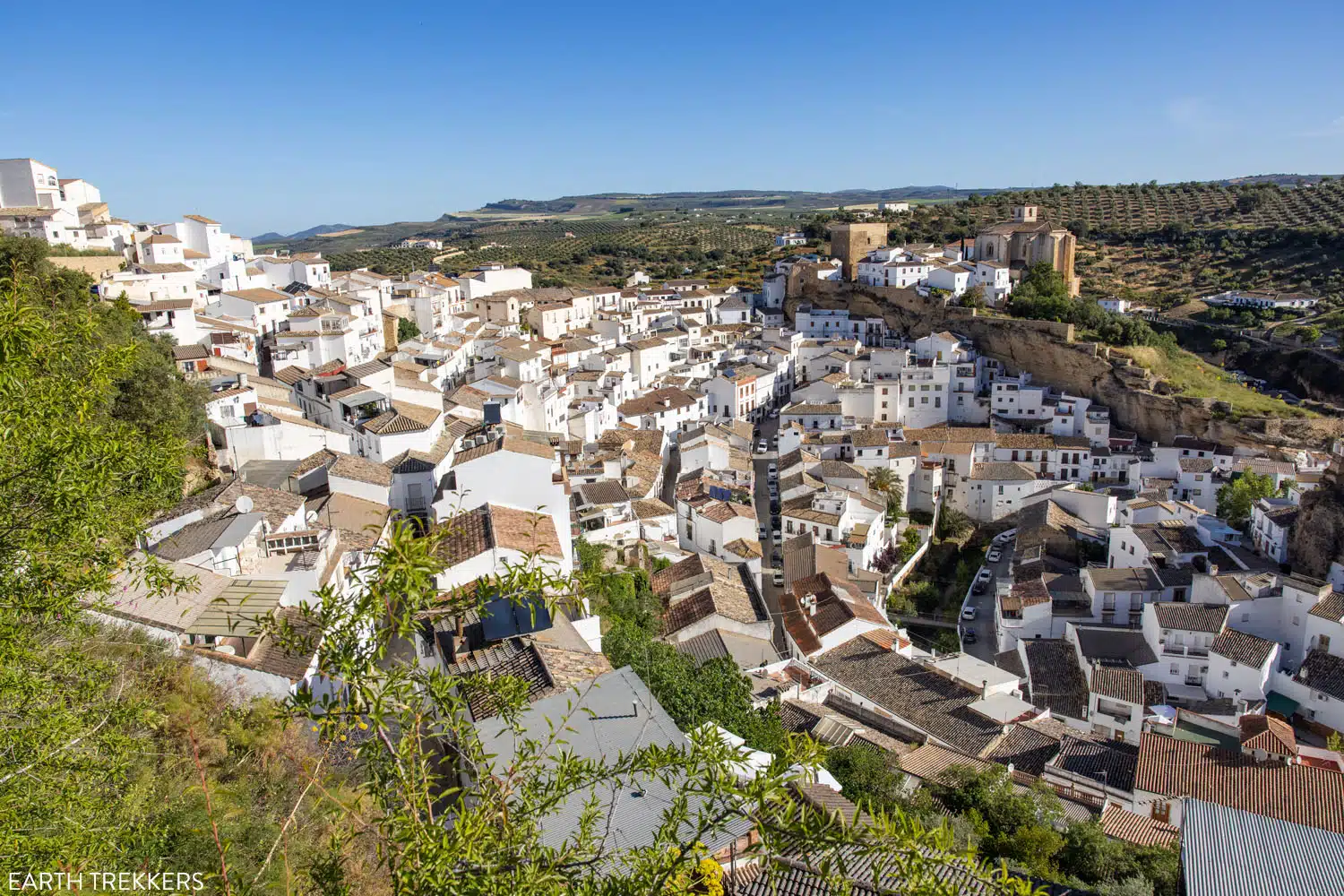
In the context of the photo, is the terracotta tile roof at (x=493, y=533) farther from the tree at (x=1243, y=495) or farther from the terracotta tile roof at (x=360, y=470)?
the tree at (x=1243, y=495)

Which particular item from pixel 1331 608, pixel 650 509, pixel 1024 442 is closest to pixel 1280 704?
pixel 1331 608

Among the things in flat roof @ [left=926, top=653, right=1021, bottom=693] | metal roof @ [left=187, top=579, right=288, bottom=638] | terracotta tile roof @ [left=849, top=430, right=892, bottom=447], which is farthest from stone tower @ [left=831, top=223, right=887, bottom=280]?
metal roof @ [left=187, top=579, right=288, bottom=638]

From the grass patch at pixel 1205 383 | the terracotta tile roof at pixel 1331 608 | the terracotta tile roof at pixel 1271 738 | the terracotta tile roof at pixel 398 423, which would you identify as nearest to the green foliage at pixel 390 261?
the terracotta tile roof at pixel 398 423

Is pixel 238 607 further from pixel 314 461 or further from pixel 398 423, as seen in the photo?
pixel 398 423

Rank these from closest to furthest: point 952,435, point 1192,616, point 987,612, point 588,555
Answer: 1. point 588,555
2. point 1192,616
3. point 987,612
4. point 952,435

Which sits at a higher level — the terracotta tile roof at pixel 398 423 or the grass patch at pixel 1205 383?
the terracotta tile roof at pixel 398 423

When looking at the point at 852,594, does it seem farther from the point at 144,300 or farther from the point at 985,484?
the point at 144,300

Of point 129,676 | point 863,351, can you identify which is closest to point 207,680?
point 129,676
